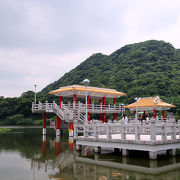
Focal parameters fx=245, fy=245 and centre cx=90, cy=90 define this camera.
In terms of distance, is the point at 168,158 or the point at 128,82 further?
the point at 128,82

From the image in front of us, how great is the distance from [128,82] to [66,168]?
185ft

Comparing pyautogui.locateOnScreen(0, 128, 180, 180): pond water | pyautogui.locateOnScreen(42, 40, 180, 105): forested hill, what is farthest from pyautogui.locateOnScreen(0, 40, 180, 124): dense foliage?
pyautogui.locateOnScreen(0, 128, 180, 180): pond water

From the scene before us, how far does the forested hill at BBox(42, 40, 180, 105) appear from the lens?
187 feet

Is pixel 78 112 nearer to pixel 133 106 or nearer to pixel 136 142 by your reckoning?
pixel 133 106

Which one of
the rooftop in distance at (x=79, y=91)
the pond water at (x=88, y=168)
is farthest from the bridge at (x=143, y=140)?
the rooftop in distance at (x=79, y=91)

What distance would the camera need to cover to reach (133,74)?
6831cm

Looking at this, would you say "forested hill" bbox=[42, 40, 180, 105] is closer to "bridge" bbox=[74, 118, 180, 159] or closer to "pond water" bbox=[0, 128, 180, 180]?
"bridge" bbox=[74, 118, 180, 159]

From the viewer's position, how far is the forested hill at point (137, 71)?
57.0 m

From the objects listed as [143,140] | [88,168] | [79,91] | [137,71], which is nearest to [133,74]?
[137,71]

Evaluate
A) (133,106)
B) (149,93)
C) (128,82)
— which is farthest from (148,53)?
(133,106)

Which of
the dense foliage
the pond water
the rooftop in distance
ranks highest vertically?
the dense foliage

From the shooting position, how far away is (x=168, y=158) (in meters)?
13.2

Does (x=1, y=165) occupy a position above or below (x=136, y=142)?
below

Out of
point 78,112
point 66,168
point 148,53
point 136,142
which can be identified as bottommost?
point 66,168
